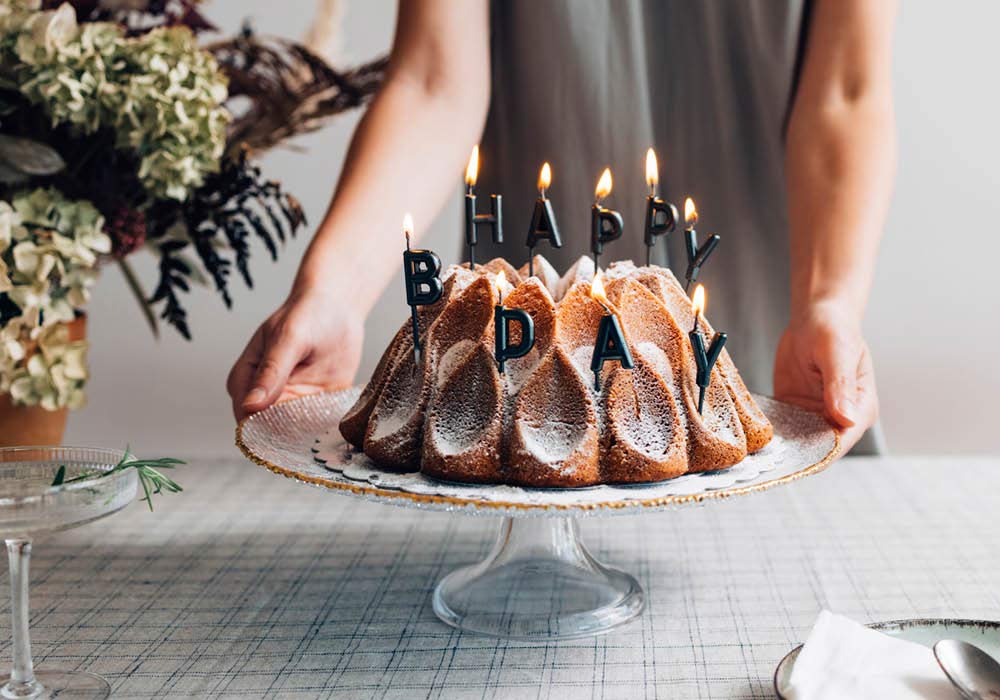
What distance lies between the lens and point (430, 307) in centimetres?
149

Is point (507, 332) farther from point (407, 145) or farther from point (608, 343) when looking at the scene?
point (407, 145)

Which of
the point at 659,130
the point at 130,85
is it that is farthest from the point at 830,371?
the point at 130,85

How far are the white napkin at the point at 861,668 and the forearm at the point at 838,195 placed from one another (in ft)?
2.45

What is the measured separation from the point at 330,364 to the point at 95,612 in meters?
0.57

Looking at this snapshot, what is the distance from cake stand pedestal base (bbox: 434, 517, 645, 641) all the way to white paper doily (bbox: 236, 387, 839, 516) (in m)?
0.17

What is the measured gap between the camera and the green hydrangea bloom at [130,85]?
1.67 meters

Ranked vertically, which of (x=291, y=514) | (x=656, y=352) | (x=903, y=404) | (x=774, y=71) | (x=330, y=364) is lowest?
(x=903, y=404)

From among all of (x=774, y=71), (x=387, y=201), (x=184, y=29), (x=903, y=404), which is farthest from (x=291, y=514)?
(x=903, y=404)

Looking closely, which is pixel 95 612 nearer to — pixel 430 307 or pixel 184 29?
pixel 430 307

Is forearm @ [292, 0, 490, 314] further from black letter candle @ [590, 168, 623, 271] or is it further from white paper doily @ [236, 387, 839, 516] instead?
black letter candle @ [590, 168, 623, 271]

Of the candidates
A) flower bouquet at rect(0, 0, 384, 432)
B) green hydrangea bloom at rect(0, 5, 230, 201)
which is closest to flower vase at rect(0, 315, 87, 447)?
flower bouquet at rect(0, 0, 384, 432)

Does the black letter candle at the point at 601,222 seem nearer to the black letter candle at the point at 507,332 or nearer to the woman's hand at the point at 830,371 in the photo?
the black letter candle at the point at 507,332

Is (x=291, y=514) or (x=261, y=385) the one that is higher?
(x=261, y=385)

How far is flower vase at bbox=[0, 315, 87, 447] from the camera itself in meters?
1.77
